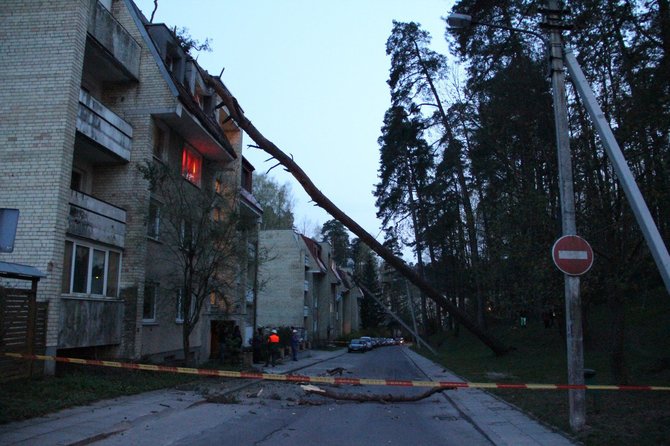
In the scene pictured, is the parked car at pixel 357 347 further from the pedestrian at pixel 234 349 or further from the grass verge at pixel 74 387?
the grass verge at pixel 74 387

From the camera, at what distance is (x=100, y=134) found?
53.1ft

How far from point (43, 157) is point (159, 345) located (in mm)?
8325

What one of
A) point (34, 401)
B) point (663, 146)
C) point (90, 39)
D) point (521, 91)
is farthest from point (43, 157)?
point (663, 146)

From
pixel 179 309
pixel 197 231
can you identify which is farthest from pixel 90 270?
pixel 179 309

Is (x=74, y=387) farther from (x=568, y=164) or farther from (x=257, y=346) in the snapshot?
(x=257, y=346)

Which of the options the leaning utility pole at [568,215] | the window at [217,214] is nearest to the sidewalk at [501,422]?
the leaning utility pole at [568,215]

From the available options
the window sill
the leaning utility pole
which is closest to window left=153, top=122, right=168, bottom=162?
the window sill

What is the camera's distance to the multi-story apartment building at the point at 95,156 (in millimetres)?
13906

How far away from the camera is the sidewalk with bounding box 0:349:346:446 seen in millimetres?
7793

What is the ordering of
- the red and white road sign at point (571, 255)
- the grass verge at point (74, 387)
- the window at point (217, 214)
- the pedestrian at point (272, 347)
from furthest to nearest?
the pedestrian at point (272, 347) < the window at point (217, 214) < the grass verge at point (74, 387) < the red and white road sign at point (571, 255)

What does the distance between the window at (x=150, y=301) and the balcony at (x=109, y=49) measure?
23.3 feet

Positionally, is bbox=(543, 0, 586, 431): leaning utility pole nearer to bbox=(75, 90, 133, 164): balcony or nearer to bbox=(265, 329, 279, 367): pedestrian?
bbox=(75, 90, 133, 164): balcony

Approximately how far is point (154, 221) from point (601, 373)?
15251 millimetres

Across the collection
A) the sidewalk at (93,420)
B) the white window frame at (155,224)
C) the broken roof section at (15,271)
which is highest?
the white window frame at (155,224)
